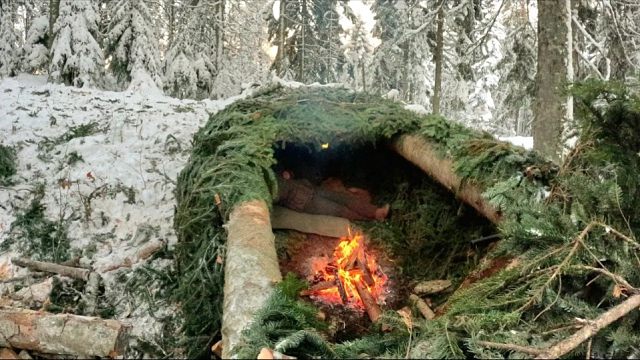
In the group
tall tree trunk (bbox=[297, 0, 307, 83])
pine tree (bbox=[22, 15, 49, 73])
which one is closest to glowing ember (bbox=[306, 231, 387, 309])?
tall tree trunk (bbox=[297, 0, 307, 83])

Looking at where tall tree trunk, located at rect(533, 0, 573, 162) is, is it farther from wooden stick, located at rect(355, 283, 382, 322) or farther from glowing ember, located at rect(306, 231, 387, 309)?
wooden stick, located at rect(355, 283, 382, 322)

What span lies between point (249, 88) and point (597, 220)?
9.40m

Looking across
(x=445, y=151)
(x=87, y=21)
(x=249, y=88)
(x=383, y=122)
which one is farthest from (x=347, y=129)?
(x=87, y=21)

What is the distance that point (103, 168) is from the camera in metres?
6.71

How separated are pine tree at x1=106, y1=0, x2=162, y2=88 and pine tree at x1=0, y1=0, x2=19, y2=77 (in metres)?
4.43

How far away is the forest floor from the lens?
5.18 meters

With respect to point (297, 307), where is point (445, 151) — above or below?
above

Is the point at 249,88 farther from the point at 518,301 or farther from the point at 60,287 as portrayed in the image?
the point at 518,301

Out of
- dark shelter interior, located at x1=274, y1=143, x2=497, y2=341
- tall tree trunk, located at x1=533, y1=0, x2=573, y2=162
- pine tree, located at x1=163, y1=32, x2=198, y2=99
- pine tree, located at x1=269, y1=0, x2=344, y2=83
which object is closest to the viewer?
dark shelter interior, located at x1=274, y1=143, x2=497, y2=341

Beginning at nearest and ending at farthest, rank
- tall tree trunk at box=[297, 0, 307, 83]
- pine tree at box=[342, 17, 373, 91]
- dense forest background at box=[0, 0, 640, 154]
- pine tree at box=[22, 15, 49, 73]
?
dense forest background at box=[0, 0, 640, 154], pine tree at box=[22, 15, 49, 73], tall tree trunk at box=[297, 0, 307, 83], pine tree at box=[342, 17, 373, 91]

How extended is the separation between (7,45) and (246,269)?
2040cm

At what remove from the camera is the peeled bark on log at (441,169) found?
4328mm

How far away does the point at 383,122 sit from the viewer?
18.9ft

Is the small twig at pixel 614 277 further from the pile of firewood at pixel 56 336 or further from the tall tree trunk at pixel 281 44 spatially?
the tall tree trunk at pixel 281 44
